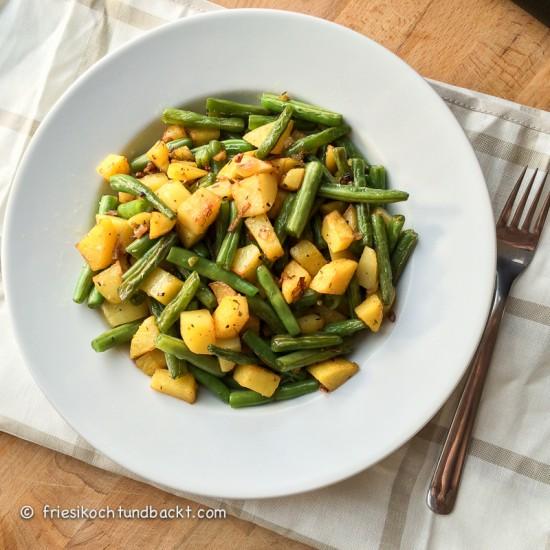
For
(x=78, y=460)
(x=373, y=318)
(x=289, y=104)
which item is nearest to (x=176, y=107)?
(x=289, y=104)

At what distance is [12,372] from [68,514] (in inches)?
28.1

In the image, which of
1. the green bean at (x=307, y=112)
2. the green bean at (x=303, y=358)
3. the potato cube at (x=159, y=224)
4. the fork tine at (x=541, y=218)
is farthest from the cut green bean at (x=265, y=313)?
the fork tine at (x=541, y=218)

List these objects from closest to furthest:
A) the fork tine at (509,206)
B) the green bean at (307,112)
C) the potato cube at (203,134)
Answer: the green bean at (307,112)
the potato cube at (203,134)
the fork tine at (509,206)

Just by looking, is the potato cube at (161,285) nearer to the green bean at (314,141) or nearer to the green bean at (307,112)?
the green bean at (314,141)

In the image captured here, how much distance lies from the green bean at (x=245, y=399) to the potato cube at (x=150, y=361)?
336 millimetres

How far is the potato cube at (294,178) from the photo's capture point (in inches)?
101

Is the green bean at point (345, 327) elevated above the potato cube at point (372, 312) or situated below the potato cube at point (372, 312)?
below

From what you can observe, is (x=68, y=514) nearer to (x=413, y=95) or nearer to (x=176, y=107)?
(x=176, y=107)

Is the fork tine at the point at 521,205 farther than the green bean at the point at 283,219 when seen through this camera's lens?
Yes

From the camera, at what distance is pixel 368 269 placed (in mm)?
2559

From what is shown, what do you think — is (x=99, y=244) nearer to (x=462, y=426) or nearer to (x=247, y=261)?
(x=247, y=261)

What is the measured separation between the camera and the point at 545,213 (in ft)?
9.48

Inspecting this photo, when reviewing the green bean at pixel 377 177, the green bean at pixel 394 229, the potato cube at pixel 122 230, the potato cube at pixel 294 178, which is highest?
the green bean at pixel 377 177

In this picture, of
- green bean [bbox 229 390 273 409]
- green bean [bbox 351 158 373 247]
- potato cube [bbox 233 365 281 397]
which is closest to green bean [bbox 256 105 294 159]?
green bean [bbox 351 158 373 247]
